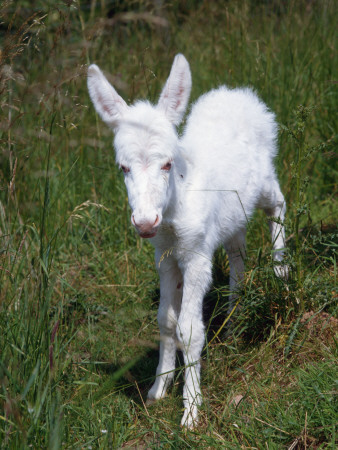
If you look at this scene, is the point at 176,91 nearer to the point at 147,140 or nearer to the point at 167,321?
the point at 147,140

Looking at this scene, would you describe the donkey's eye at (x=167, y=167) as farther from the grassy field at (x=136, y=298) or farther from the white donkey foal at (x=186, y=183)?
the grassy field at (x=136, y=298)

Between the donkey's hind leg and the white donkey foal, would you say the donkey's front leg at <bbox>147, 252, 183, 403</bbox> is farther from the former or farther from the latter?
the donkey's hind leg

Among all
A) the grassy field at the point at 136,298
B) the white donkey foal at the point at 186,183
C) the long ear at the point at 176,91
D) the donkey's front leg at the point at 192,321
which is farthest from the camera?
the donkey's front leg at the point at 192,321

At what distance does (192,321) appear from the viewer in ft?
10.3

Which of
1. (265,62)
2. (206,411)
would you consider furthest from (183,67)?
(265,62)

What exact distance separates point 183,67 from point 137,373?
2034mm

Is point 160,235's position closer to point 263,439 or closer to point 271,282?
point 271,282

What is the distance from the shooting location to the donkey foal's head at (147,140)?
263cm

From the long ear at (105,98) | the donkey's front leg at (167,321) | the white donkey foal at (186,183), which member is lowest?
the donkey's front leg at (167,321)

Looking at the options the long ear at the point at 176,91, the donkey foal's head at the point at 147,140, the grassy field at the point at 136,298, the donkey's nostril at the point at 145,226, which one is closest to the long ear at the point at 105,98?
the donkey foal's head at the point at 147,140

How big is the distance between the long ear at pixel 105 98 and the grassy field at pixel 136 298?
0.12m

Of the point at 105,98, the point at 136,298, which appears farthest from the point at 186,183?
the point at 136,298

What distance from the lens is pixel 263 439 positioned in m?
2.53

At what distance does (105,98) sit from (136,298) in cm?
174
